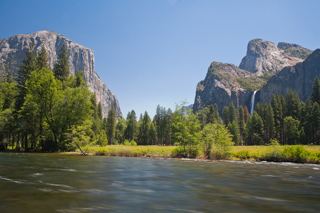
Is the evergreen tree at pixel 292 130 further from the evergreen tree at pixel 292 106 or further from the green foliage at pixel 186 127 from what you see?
the green foliage at pixel 186 127

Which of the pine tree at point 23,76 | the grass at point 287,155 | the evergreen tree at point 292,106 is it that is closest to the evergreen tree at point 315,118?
the evergreen tree at point 292,106

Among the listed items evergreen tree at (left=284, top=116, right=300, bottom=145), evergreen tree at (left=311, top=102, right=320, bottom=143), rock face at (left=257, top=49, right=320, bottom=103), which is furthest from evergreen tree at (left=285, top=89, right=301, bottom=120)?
rock face at (left=257, top=49, right=320, bottom=103)

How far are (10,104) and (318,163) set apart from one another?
189 ft

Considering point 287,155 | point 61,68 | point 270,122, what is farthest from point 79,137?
point 270,122

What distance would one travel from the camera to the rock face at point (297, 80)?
17175 cm

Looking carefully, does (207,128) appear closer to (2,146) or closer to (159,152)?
(159,152)

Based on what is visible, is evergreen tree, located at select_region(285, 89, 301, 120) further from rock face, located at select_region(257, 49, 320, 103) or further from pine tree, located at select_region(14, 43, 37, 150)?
rock face, located at select_region(257, 49, 320, 103)

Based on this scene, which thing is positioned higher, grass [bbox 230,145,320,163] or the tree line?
the tree line

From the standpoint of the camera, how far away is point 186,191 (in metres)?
7.41

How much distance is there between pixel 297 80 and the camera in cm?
18088

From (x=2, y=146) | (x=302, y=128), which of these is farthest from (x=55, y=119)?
(x=302, y=128)

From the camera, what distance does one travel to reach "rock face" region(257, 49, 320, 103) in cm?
17175

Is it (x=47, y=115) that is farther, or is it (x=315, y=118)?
(x=315, y=118)

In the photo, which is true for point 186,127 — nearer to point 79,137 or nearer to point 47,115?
point 79,137
